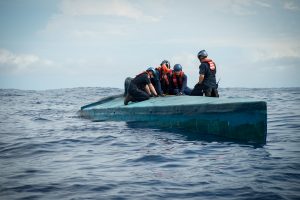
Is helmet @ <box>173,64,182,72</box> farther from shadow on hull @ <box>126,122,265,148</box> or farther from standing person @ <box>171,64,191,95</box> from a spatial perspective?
shadow on hull @ <box>126,122,265,148</box>

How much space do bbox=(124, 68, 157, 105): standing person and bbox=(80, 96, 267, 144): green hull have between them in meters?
0.99

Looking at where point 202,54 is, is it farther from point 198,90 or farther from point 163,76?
point 163,76

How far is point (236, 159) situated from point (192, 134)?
2.54 m

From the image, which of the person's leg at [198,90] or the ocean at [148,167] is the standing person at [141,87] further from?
the ocean at [148,167]

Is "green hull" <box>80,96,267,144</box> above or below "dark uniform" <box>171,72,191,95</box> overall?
below

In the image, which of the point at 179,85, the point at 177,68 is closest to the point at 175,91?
the point at 179,85

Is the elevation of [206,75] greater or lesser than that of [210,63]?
lesser

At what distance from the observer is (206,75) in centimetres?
961

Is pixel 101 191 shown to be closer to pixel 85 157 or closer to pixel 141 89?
pixel 85 157

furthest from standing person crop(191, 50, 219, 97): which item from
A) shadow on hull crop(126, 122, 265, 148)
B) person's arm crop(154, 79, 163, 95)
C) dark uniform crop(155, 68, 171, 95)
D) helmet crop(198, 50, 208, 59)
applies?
dark uniform crop(155, 68, 171, 95)

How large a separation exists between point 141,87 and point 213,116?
416 cm

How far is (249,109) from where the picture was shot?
23.0 ft

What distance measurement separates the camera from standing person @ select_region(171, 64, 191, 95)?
11390mm

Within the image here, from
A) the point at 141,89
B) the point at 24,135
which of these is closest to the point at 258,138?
the point at 141,89
